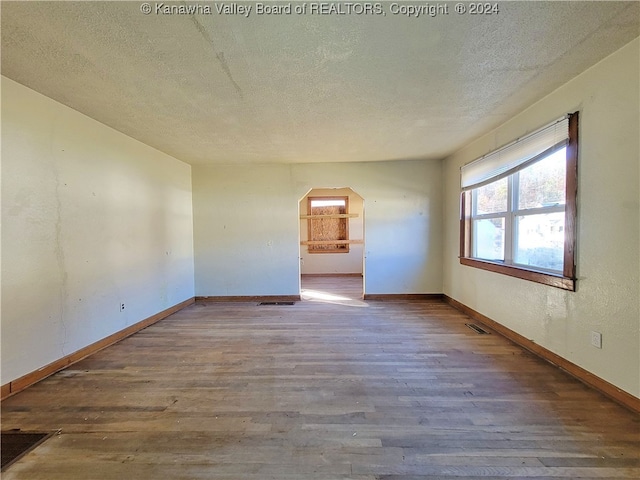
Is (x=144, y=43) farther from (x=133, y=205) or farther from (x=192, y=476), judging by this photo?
(x=192, y=476)

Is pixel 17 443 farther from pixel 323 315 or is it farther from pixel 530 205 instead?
pixel 530 205

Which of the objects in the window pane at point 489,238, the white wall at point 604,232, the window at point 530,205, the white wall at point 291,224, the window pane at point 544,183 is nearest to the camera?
the white wall at point 604,232

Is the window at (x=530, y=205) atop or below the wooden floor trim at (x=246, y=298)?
atop

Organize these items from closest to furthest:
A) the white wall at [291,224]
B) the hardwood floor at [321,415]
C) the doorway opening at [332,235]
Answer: the hardwood floor at [321,415] → the white wall at [291,224] → the doorway opening at [332,235]

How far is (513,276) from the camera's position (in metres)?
2.97

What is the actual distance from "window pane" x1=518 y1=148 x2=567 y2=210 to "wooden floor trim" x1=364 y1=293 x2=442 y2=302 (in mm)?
2341

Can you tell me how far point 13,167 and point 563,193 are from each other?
475 centimetres

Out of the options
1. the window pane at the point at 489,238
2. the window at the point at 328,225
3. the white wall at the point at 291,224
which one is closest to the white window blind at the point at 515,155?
the window pane at the point at 489,238

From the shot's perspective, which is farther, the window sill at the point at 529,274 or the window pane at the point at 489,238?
the window pane at the point at 489,238

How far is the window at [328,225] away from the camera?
311 inches

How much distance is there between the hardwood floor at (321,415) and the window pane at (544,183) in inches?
62.1

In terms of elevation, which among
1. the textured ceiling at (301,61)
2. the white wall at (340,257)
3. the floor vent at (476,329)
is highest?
the textured ceiling at (301,61)

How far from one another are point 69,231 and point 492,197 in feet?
16.3

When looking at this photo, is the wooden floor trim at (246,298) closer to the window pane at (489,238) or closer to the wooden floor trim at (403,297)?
the wooden floor trim at (403,297)
